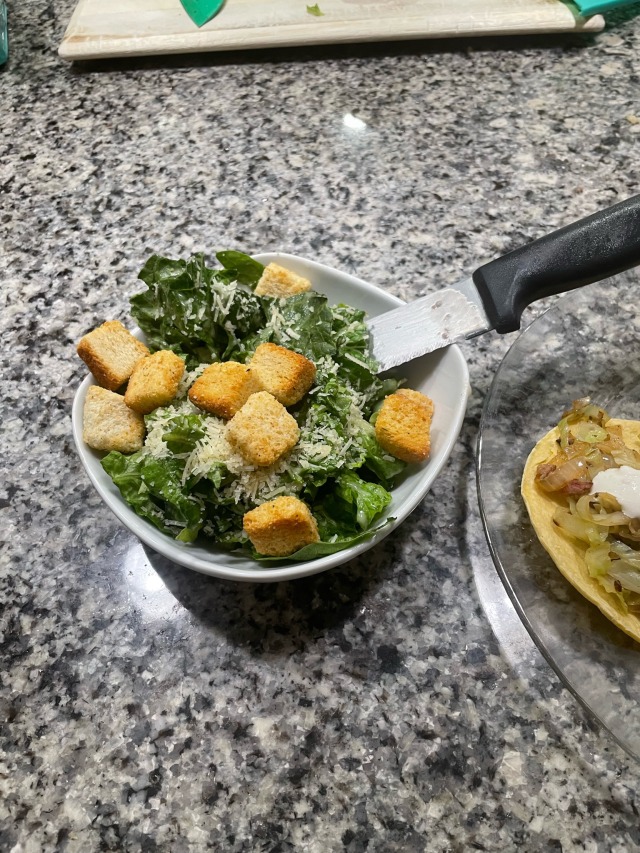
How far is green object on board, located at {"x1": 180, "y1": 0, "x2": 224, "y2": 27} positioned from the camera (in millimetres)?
2311

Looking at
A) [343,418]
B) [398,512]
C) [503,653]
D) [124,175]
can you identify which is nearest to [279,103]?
[124,175]

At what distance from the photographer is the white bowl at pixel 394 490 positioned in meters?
1.09

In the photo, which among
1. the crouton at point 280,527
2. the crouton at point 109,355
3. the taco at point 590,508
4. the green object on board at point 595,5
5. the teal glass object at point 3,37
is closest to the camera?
the crouton at point 280,527

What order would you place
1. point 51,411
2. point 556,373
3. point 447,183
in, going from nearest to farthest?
point 556,373 < point 51,411 < point 447,183

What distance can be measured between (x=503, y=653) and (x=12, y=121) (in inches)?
94.9

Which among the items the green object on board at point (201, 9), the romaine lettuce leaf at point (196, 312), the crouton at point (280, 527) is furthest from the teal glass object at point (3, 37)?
the crouton at point (280, 527)

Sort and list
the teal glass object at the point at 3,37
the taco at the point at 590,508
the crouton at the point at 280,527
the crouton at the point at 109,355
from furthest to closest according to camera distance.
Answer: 1. the teal glass object at the point at 3,37
2. the crouton at the point at 109,355
3. the taco at the point at 590,508
4. the crouton at the point at 280,527

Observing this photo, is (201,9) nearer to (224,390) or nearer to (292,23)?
(292,23)

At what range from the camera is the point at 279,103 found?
232cm

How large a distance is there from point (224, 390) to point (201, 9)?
183 centimetres

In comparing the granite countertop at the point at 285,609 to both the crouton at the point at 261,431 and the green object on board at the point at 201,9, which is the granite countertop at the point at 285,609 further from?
the green object on board at the point at 201,9

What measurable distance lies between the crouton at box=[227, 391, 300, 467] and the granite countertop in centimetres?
33

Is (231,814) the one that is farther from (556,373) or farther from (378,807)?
(556,373)

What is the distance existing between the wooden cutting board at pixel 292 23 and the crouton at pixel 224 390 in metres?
1.70
